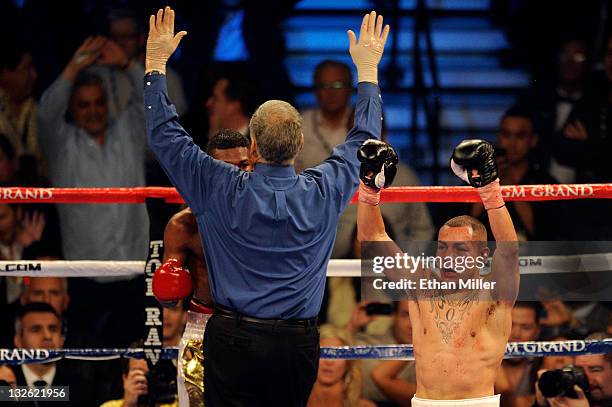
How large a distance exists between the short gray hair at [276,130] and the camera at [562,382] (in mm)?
1528

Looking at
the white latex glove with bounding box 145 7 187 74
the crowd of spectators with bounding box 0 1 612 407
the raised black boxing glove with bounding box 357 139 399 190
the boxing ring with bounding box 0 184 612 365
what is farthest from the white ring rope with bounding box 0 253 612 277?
the white latex glove with bounding box 145 7 187 74

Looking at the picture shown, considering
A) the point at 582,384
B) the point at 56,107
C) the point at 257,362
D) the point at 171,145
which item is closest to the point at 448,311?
the point at 582,384

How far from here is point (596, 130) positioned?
486 centimetres

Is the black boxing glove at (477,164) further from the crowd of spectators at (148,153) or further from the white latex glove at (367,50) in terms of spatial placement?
the crowd of spectators at (148,153)

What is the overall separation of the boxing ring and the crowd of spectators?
69 cm

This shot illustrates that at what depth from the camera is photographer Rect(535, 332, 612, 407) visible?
3580 mm

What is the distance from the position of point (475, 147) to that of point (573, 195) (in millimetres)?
698

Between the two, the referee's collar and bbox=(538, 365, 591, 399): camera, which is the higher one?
the referee's collar

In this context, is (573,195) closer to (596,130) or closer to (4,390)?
(596,130)

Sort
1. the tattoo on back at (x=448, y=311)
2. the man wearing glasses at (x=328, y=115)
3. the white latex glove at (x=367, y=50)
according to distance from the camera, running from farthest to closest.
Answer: the man wearing glasses at (x=328, y=115) < the tattoo on back at (x=448, y=311) < the white latex glove at (x=367, y=50)

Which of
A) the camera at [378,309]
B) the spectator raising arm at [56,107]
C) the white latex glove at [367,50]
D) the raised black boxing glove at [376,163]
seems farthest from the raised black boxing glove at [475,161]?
the spectator raising arm at [56,107]

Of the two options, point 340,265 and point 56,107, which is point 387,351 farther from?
point 56,107

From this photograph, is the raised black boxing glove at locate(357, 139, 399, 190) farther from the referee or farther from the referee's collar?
the referee's collar

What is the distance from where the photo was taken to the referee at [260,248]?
2664mm
